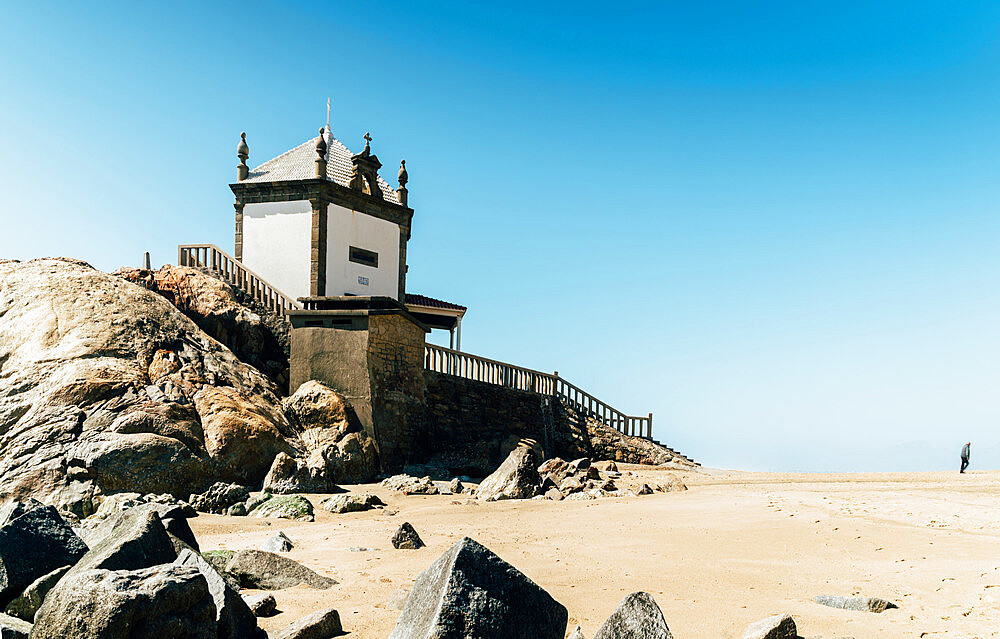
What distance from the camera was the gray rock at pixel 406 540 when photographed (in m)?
7.28

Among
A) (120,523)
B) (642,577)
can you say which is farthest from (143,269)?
(642,577)

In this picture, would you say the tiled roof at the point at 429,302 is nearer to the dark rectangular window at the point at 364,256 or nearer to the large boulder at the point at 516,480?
the dark rectangular window at the point at 364,256

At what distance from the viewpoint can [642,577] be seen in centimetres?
585

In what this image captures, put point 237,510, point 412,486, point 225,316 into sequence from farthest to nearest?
point 225,316, point 412,486, point 237,510

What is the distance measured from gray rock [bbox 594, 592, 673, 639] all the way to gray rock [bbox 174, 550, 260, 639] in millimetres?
2120

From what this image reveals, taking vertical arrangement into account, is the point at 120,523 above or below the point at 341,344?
below

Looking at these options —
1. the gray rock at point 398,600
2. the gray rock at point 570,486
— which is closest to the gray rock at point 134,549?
the gray rock at point 398,600

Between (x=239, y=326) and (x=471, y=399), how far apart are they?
751cm

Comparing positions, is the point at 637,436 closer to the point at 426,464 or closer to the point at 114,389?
the point at 426,464

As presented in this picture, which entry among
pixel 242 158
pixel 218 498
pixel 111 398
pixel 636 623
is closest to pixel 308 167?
pixel 242 158

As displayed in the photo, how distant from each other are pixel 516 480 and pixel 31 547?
8.70m

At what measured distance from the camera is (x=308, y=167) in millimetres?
25141

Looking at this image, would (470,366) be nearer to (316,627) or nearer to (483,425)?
(483,425)

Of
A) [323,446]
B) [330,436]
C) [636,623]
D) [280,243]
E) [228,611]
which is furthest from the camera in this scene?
[280,243]
